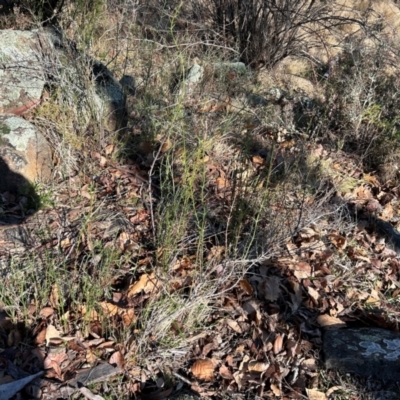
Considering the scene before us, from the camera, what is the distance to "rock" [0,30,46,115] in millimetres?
4035

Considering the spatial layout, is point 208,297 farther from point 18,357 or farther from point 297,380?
point 18,357

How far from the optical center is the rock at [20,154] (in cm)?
355

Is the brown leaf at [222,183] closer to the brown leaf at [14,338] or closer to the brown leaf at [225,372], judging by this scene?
the brown leaf at [225,372]

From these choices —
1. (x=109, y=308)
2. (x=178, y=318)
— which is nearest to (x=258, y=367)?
(x=178, y=318)

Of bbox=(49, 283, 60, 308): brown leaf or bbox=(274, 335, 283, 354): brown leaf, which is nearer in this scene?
bbox=(49, 283, 60, 308): brown leaf

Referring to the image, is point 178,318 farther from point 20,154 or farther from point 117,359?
point 20,154

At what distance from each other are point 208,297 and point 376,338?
111 centimetres

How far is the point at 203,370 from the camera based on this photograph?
2721 mm

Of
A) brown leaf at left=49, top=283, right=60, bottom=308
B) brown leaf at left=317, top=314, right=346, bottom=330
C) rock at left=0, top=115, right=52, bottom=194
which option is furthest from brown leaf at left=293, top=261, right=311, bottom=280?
rock at left=0, top=115, right=52, bottom=194

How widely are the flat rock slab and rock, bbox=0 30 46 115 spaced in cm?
308

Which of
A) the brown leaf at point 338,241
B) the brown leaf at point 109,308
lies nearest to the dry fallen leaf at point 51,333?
the brown leaf at point 109,308

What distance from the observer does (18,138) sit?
366cm

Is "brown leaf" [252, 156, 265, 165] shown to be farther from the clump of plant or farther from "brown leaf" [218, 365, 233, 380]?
"brown leaf" [218, 365, 233, 380]

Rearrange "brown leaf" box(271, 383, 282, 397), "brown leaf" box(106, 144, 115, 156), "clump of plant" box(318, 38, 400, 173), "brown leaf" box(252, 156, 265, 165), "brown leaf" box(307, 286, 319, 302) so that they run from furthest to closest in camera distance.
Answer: "clump of plant" box(318, 38, 400, 173), "brown leaf" box(252, 156, 265, 165), "brown leaf" box(106, 144, 115, 156), "brown leaf" box(307, 286, 319, 302), "brown leaf" box(271, 383, 282, 397)
